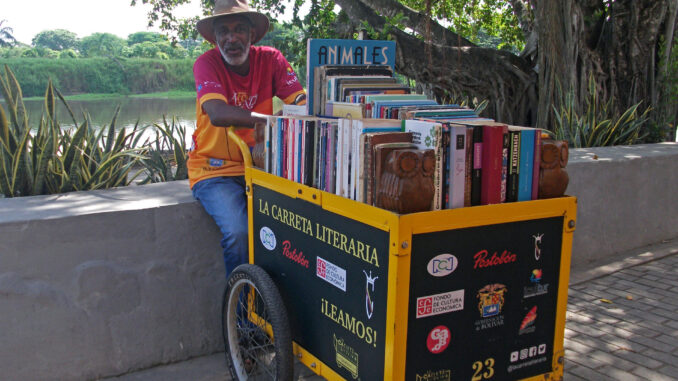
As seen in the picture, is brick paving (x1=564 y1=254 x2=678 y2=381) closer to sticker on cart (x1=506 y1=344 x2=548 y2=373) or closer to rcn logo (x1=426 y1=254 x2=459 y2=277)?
sticker on cart (x1=506 y1=344 x2=548 y2=373)

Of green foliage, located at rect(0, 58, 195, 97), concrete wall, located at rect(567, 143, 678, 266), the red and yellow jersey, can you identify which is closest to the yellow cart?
the red and yellow jersey

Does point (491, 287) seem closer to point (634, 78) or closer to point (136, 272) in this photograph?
point (136, 272)

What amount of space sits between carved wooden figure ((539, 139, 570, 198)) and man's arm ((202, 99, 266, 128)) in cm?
143

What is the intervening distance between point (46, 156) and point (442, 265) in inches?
103

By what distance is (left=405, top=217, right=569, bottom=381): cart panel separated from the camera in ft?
6.59

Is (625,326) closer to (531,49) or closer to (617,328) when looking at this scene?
(617,328)

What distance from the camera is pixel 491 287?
214 centimetres

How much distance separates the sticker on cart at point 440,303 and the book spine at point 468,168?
32 centimetres

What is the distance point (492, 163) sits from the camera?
82.5 inches

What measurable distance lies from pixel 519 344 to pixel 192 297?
1.85 meters

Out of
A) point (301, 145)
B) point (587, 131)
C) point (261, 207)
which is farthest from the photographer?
point (587, 131)

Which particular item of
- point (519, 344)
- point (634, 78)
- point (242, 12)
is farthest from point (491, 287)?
point (634, 78)

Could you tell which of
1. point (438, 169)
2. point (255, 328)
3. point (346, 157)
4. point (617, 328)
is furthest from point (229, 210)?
point (617, 328)

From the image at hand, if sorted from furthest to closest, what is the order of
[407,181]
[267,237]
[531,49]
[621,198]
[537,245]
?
[531,49] < [621,198] < [267,237] < [537,245] < [407,181]
